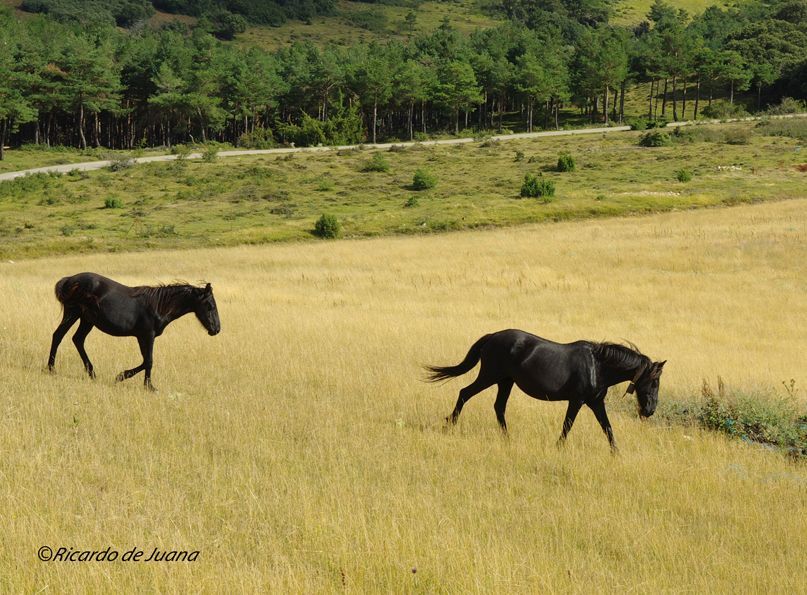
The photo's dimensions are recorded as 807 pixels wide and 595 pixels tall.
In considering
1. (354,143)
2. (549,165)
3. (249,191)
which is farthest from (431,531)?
(354,143)

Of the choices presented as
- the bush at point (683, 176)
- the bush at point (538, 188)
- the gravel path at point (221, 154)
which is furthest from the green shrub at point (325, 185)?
the bush at point (683, 176)

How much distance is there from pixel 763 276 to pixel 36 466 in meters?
29.5

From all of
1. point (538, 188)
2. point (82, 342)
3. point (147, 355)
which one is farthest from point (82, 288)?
point (538, 188)

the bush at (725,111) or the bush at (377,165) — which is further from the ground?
the bush at (725,111)

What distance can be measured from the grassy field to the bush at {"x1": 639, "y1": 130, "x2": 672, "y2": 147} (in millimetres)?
1419

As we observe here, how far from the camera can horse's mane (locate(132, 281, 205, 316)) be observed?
12.1 meters

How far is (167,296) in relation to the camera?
1219 centimetres

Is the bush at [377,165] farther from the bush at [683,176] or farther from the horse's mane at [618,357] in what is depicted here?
the horse's mane at [618,357]

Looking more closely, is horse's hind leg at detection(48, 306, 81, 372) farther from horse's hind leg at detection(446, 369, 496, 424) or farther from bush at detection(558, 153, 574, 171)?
bush at detection(558, 153, 574, 171)

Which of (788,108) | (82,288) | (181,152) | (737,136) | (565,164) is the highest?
(788,108)

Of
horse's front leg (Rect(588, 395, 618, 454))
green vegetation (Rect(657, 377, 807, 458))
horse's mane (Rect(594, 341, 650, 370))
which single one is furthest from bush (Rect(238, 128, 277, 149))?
horse's front leg (Rect(588, 395, 618, 454))

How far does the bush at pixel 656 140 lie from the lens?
7975 cm

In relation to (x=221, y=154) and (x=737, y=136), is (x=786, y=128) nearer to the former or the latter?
(x=737, y=136)

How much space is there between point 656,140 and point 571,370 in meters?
76.2
